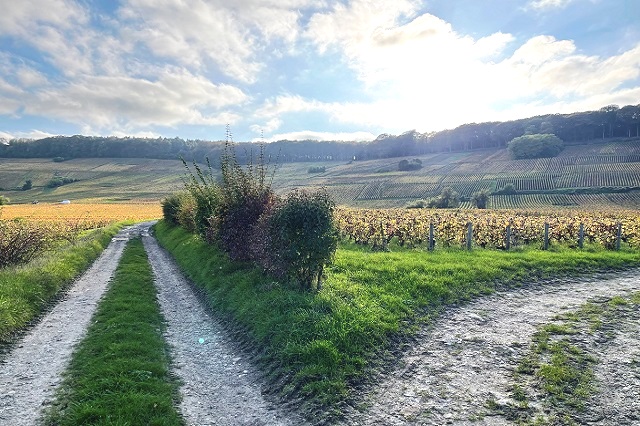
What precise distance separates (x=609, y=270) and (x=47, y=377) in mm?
17814

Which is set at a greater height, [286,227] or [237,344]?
[286,227]

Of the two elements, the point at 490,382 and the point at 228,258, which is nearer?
the point at 490,382

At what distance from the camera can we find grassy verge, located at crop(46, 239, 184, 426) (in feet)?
18.0

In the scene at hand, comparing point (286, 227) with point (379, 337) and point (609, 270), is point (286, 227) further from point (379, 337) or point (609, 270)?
point (609, 270)

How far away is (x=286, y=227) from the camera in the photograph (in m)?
10.4

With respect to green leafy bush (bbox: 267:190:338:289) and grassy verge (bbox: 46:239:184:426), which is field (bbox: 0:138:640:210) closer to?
green leafy bush (bbox: 267:190:338:289)

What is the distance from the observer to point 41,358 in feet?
25.3

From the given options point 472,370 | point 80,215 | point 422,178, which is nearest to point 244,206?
point 472,370

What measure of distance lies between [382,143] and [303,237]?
538 ft

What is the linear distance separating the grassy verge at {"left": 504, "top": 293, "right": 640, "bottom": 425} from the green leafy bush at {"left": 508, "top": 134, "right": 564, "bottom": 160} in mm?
116328

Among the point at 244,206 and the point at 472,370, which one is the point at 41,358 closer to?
the point at 244,206

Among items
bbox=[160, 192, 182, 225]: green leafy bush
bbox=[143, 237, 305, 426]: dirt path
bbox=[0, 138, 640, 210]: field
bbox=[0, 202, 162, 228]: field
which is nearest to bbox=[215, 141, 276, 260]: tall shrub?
bbox=[143, 237, 305, 426]: dirt path

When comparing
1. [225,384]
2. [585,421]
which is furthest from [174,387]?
[585,421]

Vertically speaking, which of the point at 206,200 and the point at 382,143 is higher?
the point at 382,143
